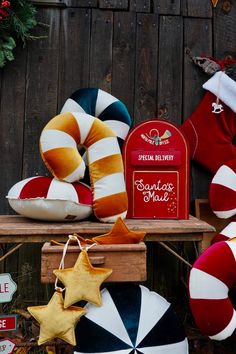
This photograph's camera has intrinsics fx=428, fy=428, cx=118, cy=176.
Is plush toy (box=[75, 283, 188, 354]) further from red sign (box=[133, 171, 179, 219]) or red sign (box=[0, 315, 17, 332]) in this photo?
red sign (box=[133, 171, 179, 219])

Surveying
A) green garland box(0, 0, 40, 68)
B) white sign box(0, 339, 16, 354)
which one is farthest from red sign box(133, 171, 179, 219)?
green garland box(0, 0, 40, 68)

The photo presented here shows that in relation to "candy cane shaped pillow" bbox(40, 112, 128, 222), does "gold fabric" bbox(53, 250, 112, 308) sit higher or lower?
lower

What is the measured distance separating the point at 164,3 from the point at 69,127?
1086mm

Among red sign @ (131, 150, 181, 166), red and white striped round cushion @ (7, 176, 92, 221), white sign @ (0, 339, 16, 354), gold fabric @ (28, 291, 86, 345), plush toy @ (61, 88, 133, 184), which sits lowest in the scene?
white sign @ (0, 339, 16, 354)

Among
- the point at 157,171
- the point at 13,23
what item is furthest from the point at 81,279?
the point at 13,23

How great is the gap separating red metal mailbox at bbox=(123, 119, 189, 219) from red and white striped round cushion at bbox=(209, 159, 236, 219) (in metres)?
0.16

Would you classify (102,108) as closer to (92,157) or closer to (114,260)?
(92,157)

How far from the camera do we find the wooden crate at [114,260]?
5.49 feet

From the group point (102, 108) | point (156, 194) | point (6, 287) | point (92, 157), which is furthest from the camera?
point (102, 108)

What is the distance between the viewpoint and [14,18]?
2.29 metres

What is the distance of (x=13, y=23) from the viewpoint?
2.30m

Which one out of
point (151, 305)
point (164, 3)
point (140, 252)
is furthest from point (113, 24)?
point (151, 305)

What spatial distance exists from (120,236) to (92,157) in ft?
1.40

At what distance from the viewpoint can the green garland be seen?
2.29 metres
